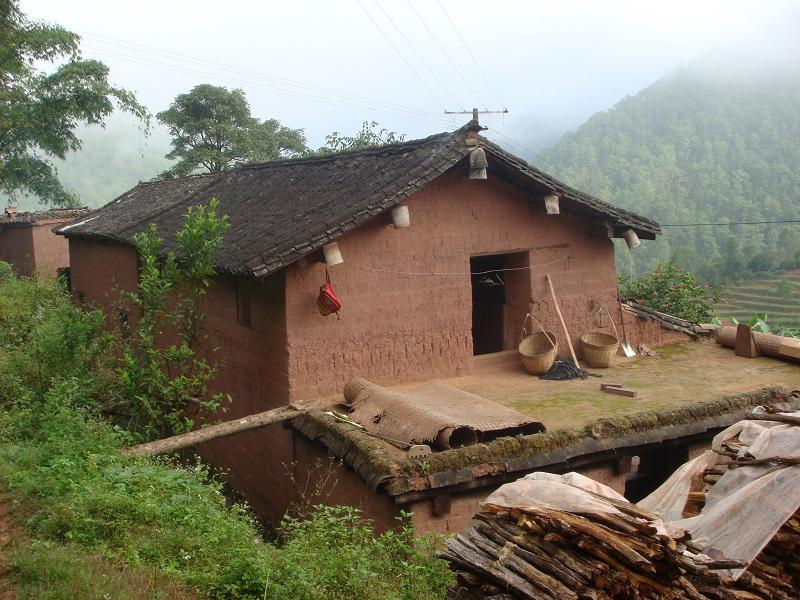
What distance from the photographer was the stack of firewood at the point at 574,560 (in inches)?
184

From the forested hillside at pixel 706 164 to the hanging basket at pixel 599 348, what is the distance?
20022 mm

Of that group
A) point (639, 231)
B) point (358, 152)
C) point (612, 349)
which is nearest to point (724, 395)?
point (612, 349)

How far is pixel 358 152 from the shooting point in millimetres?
11453

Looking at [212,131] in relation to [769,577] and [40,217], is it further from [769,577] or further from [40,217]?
[769,577]

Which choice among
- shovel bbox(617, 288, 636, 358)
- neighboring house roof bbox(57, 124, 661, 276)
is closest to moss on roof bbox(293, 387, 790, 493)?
neighboring house roof bbox(57, 124, 661, 276)

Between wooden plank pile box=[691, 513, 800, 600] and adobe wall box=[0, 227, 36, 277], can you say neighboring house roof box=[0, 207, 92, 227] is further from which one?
wooden plank pile box=[691, 513, 800, 600]

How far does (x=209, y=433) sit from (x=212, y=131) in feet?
82.5

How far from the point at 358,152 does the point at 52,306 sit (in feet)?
33.3

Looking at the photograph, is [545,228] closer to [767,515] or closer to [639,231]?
[639,231]

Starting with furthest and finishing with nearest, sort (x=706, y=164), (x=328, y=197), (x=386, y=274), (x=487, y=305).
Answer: (x=706, y=164) → (x=487, y=305) → (x=328, y=197) → (x=386, y=274)

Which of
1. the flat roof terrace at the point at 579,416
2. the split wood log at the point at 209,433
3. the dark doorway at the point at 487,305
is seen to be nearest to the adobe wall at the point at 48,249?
the dark doorway at the point at 487,305

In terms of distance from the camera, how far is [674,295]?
17.0 metres

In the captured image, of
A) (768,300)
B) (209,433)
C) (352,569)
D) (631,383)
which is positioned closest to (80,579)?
(352,569)

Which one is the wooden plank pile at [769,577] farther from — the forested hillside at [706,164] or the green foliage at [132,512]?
the forested hillside at [706,164]
